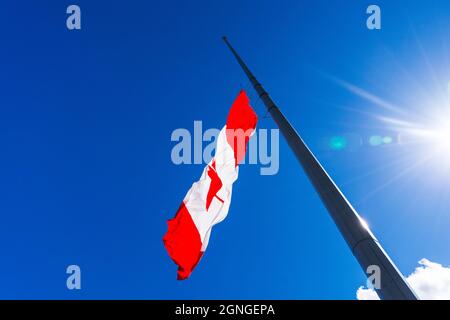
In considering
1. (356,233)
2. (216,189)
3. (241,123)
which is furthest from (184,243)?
(356,233)

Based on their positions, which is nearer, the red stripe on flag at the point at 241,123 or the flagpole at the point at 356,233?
the flagpole at the point at 356,233

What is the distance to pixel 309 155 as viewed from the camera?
684 cm

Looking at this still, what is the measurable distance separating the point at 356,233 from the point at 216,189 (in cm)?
680

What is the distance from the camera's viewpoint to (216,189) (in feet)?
38.3

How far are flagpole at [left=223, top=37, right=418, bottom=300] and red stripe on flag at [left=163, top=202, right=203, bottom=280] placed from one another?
536 cm

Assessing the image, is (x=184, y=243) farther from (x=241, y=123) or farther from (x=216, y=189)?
(x=241, y=123)

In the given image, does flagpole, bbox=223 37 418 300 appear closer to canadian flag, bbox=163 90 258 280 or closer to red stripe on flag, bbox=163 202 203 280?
canadian flag, bbox=163 90 258 280

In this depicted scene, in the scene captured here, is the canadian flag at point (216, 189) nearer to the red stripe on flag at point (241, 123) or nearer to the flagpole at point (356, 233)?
the red stripe on flag at point (241, 123)

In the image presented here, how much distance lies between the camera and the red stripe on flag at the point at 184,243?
11.0 meters

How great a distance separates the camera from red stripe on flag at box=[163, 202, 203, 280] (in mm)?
11016

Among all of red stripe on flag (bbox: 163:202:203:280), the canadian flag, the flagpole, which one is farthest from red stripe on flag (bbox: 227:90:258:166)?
the flagpole

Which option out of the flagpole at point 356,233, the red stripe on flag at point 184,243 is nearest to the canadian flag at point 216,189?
the red stripe on flag at point 184,243
